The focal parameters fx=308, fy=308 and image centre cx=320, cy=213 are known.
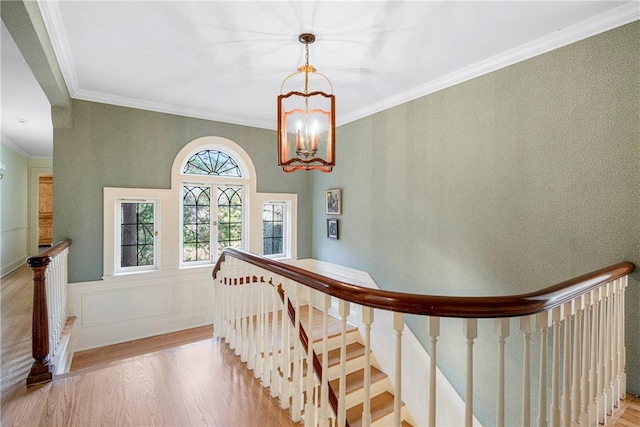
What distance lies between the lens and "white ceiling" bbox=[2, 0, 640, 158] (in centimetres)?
208

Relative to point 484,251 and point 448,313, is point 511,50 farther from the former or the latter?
point 448,313

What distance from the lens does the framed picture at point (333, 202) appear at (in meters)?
4.60

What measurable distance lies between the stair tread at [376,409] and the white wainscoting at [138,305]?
224 cm

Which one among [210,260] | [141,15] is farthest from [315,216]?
[141,15]

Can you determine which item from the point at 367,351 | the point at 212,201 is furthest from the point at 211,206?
the point at 367,351

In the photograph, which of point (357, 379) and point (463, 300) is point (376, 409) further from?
point (463, 300)

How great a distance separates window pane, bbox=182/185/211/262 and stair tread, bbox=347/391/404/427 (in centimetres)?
271

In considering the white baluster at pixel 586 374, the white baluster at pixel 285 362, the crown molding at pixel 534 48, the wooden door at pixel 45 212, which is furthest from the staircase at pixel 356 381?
the wooden door at pixel 45 212

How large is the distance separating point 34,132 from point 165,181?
3.16 metres

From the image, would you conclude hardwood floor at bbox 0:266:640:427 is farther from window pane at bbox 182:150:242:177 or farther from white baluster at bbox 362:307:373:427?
window pane at bbox 182:150:242:177

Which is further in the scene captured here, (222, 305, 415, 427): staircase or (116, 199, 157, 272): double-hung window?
(116, 199, 157, 272): double-hung window

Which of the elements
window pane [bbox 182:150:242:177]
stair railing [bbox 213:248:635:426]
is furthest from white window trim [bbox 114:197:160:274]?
stair railing [bbox 213:248:635:426]

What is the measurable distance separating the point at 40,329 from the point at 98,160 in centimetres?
216

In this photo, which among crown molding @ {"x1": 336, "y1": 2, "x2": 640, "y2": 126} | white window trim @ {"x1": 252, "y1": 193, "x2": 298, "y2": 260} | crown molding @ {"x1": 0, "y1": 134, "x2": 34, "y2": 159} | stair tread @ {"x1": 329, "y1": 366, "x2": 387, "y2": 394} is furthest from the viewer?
crown molding @ {"x1": 0, "y1": 134, "x2": 34, "y2": 159}
